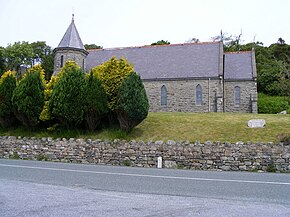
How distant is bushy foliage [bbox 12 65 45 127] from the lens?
20.3 meters

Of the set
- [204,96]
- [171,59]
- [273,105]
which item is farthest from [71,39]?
[273,105]

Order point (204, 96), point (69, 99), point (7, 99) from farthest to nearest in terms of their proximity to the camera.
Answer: point (204, 96), point (7, 99), point (69, 99)

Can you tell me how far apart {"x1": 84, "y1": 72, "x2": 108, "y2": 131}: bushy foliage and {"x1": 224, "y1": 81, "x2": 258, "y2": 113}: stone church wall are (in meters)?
17.1

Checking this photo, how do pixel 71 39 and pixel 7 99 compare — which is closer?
pixel 7 99

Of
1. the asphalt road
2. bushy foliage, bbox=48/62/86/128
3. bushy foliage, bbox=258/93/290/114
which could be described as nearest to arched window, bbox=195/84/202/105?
bushy foliage, bbox=258/93/290/114

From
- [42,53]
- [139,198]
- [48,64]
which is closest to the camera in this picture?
[139,198]

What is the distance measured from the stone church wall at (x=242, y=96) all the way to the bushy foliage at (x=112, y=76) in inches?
594

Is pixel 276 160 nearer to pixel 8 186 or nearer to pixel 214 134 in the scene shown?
pixel 214 134

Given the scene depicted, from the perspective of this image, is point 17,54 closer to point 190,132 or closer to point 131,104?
point 131,104

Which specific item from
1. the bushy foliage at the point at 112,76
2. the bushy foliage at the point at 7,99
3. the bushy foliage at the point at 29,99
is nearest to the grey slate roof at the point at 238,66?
the bushy foliage at the point at 112,76

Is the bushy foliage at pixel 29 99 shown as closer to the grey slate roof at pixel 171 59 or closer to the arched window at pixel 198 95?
the grey slate roof at pixel 171 59

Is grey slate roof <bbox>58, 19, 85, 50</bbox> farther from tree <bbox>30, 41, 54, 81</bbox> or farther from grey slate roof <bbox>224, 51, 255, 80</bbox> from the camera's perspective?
tree <bbox>30, 41, 54, 81</bbox>

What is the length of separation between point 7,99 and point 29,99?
2864 millimetres

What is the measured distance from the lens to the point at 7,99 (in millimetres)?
22125
